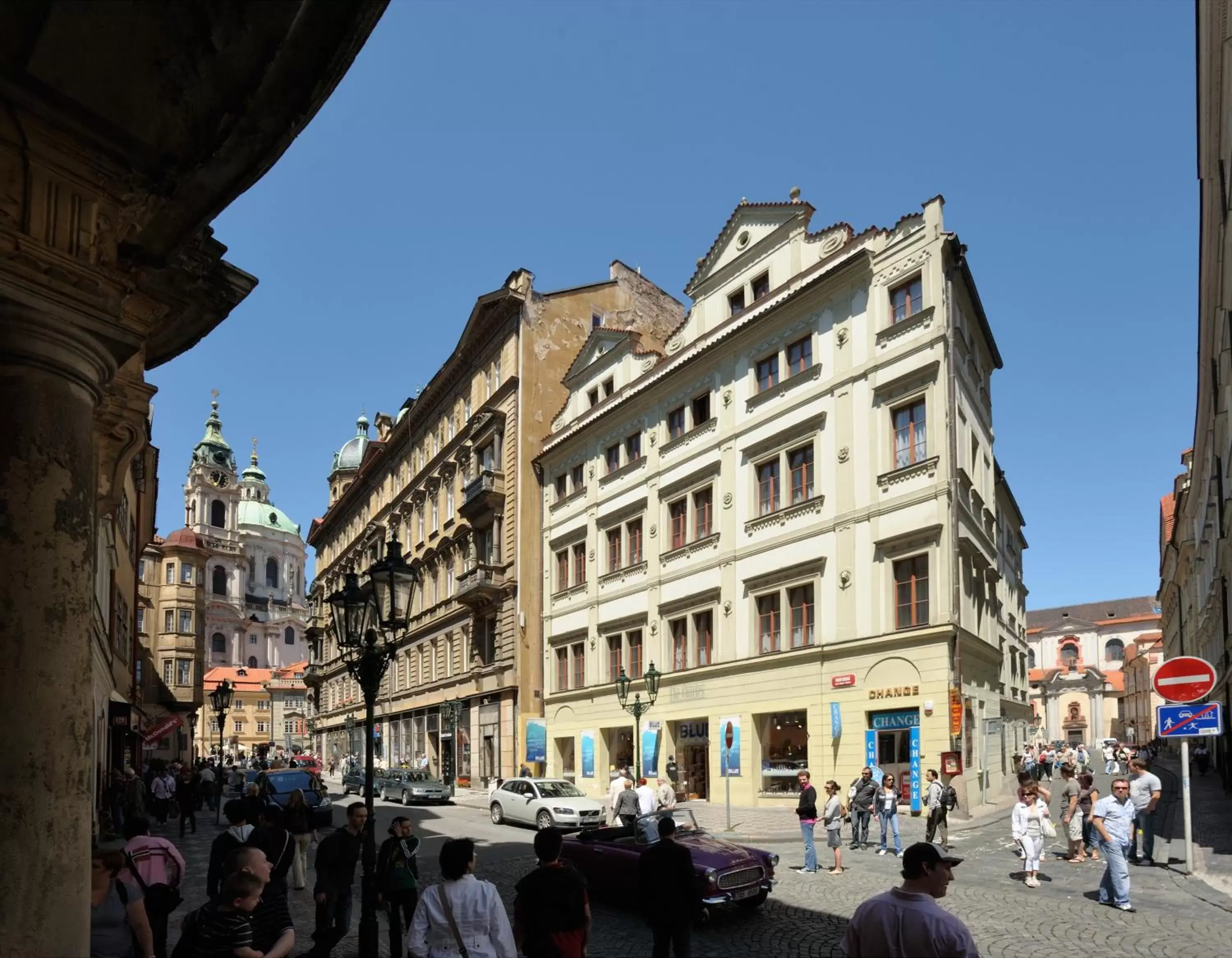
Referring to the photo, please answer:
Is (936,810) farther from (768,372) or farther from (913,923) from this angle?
(768,372)

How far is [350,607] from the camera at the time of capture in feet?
39.5

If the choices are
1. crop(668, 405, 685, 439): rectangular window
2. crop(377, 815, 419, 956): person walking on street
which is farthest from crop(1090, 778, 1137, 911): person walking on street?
crop(668, 405, 685, 439): rectangular window

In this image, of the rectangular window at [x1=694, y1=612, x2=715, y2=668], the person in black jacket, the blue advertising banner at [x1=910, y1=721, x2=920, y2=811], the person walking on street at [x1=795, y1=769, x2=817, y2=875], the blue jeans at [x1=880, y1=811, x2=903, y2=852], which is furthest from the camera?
the rectangular window at [x1=694, y1=612, x2=715, y2=668]

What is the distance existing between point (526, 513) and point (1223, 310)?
89.0 ft

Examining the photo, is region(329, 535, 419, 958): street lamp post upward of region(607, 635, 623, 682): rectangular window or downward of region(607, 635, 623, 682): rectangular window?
upward

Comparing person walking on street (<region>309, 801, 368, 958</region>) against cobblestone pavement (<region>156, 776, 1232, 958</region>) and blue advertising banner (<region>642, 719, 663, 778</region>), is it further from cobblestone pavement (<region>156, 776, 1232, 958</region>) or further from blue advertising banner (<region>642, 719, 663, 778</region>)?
blue advertising banner (<region>642, 719, 663, 778</region>)

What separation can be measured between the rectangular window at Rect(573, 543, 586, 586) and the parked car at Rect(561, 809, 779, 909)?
2511 centimetres

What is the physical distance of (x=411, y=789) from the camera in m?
36.9

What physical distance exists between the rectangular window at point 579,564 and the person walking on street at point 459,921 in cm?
3371

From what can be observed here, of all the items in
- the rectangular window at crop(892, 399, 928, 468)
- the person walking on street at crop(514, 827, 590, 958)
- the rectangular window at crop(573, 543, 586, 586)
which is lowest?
the person walking on street at crop(514, 827, 590, 958)

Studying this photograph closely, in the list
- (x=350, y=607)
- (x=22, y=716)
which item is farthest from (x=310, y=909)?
(x=22, y=716)

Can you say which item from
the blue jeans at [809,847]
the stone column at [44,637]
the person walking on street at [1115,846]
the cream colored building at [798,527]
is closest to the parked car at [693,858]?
the blue jeans at [809,847]

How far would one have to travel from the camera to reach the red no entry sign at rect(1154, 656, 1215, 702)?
49.3 ft

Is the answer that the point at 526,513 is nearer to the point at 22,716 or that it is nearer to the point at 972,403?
the point at 972,403
